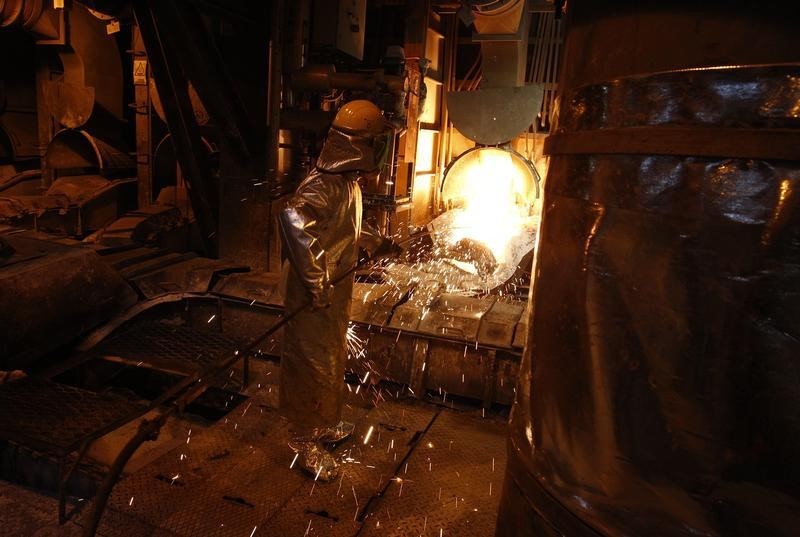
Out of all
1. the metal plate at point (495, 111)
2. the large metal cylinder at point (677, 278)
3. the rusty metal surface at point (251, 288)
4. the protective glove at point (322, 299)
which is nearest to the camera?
the large metal cylinder at point (677, 278)

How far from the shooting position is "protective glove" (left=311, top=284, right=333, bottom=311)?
9.14 ft

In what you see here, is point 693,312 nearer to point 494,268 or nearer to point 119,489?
point 119,489

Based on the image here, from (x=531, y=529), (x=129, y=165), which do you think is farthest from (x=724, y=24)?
(x=129, y=165)

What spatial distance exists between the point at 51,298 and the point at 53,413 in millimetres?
1046

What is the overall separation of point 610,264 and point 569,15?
599 mm

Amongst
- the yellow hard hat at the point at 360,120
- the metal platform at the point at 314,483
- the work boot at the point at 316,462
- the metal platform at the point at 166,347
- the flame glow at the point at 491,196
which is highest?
the yellow hard hat at the point at 360,120

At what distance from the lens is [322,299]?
2.81 meters

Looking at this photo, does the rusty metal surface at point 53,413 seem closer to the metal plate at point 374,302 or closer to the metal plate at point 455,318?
the metal plate at point 374,302

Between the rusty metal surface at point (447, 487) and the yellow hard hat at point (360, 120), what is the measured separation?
1884mm

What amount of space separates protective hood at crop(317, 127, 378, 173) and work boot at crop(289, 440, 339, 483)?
154 centimetres

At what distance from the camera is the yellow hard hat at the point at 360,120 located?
115 inches

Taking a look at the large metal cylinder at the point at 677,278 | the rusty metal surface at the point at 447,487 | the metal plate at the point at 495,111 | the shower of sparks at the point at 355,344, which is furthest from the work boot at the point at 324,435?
the metal plate at the point at 495,111

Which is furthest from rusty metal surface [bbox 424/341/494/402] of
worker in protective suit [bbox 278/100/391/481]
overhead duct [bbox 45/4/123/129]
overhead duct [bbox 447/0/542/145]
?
overhead duct [bbox 45/4/123/129]

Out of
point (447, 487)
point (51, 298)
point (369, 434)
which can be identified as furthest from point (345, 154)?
point (51, 298)
